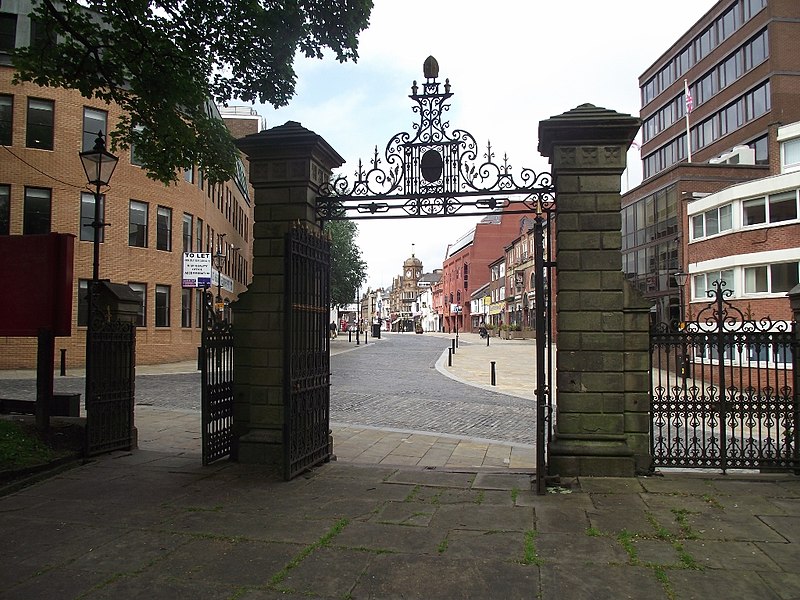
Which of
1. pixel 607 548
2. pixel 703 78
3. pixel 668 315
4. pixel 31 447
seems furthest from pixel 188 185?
pixel 703 78

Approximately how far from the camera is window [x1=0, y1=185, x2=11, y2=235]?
919 inches

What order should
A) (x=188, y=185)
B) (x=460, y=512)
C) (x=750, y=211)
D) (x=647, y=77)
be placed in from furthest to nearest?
(x=647, y=77) → (x=188, y=185) → (x=750, y=211) → (x=460, y=512)

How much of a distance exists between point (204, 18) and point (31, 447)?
6279 millimetres

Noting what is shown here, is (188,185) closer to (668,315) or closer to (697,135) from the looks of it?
(668,315)

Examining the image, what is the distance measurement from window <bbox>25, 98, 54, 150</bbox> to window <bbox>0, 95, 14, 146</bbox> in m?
0.56

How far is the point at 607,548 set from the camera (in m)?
4.65

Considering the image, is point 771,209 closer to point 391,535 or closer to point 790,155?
point 790,155

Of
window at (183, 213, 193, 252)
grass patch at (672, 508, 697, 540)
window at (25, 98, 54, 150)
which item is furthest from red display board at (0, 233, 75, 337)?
window at (183, 213, 193, 252)

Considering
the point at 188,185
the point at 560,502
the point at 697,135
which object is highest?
the point at 697,135

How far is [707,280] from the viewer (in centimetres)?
2678

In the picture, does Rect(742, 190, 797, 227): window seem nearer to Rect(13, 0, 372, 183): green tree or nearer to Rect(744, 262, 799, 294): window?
Rect(744, 262, 799, 294): window

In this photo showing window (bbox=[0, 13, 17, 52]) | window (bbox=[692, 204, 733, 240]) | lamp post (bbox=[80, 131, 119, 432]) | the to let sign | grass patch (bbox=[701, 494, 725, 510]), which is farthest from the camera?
window (bbox=[692, 204, 733, 240])

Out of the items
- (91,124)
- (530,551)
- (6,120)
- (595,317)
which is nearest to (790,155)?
(595,317)

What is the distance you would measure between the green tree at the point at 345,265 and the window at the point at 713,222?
25.1 m
